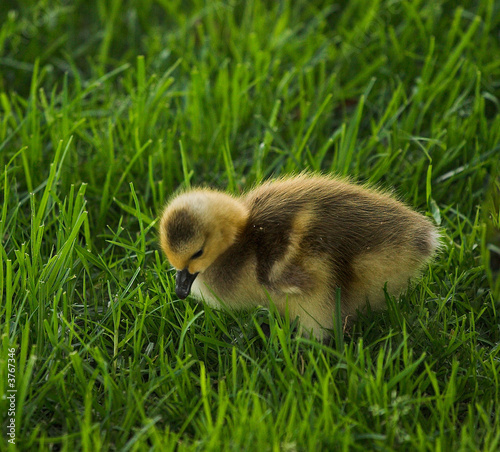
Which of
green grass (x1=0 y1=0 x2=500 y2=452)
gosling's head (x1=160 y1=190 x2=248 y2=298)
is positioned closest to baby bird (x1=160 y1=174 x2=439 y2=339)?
gosling's head (x1=160 y1=190 x2=248 y2=298)

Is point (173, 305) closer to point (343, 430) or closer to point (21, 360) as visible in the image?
point (21, 360)

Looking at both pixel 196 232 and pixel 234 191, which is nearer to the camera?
pixel 196 232

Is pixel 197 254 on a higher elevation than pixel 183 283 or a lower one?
higher

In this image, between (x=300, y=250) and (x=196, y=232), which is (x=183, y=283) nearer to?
(x=196, y=232)

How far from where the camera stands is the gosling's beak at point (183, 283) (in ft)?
9.53

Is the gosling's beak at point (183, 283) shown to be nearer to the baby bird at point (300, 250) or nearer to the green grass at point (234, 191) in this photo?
the baby bird at point (300, 250)

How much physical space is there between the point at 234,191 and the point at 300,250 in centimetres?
96

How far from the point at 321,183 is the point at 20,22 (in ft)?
10.6

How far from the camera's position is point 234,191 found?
3762 millimetres

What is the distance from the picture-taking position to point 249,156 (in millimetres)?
4305

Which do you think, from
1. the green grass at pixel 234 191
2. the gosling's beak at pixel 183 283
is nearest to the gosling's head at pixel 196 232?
the gosling's beak at pixel 183 283

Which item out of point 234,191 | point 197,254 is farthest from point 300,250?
point 234,191

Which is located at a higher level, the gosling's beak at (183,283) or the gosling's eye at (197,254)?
the gosling's eye at (197,254)

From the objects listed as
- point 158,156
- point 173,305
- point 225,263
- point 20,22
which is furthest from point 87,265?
point 20,22
